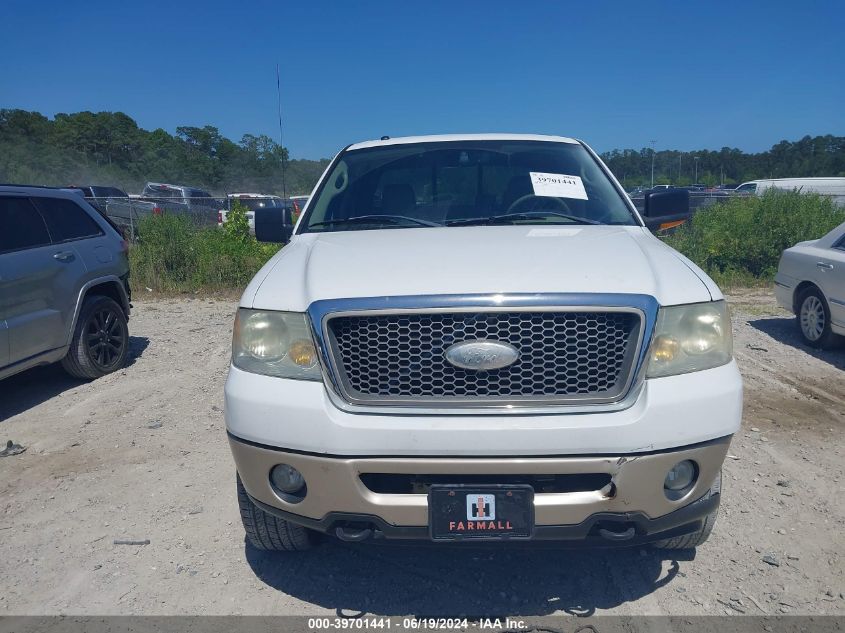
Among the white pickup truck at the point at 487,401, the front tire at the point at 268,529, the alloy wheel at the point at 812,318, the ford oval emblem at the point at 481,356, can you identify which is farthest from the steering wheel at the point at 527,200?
the alloy wheel at the point at 812,318

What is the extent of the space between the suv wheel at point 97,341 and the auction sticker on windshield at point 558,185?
14.3ft

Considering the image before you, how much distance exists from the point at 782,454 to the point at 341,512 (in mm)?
3249

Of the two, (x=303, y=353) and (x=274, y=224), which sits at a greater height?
(x=274, y=224)

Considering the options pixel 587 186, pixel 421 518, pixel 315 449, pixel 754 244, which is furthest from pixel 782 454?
pixel 754 244

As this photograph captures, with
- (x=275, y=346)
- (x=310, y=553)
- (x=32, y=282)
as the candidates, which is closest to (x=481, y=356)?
(x=275, y=346)

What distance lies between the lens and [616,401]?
2420 mm

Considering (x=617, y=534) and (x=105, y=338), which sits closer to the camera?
(x=617, y=534)

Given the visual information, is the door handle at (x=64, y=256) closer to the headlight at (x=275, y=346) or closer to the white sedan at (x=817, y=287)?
the headlight at (x=275, y=346)

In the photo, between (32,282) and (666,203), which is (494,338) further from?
(32,282)

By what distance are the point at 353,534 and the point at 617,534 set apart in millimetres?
955

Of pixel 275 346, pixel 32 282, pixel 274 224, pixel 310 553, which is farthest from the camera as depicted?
pixel 32 282

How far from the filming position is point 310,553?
10.9 feet

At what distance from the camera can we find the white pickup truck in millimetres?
2365

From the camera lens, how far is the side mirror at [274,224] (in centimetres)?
418
